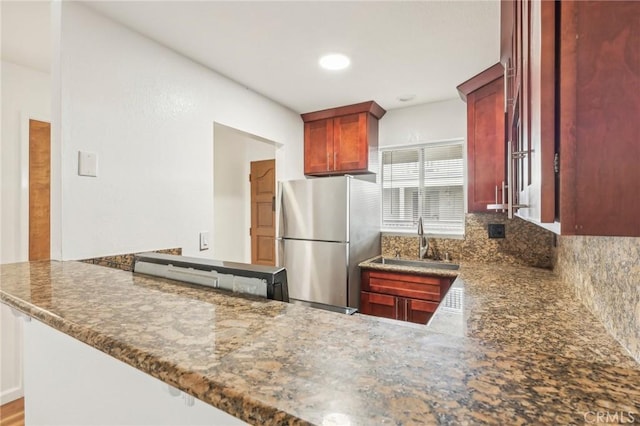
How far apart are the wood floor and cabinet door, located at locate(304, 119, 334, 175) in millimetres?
2934

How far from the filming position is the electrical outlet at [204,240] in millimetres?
2186

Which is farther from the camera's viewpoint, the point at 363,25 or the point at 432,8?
the point at 363,25

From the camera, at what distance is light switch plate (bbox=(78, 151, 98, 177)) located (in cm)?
154

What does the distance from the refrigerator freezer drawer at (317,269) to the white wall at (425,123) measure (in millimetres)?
1337

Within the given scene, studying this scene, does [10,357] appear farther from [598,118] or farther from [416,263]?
[598,118]

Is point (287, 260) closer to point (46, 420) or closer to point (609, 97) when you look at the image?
point (46, 420)

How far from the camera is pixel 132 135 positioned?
1771 mm

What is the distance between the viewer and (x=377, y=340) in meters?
0.58

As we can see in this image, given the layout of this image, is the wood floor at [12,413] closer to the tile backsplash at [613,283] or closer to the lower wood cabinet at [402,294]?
the lower wood cabinet at [402,294]

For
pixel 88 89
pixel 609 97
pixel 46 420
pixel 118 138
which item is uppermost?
pixel 88 89

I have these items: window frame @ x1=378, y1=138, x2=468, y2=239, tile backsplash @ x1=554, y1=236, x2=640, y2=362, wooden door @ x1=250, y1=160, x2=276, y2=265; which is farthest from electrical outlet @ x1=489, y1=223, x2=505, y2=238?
wooden door @ x1=250, y1=160, x2=276, y2=265

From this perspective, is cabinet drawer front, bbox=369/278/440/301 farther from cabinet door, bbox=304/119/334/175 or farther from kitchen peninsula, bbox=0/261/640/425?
kitchen peninsula, bbox=0/261/640/425

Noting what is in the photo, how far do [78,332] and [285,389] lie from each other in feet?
1.72

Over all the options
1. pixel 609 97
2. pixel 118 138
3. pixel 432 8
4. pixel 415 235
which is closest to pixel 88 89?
pixel 118 138
